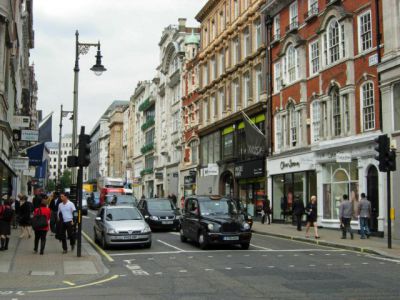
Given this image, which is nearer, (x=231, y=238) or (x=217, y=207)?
(x=231, y=238)

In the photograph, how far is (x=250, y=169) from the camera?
38.1m

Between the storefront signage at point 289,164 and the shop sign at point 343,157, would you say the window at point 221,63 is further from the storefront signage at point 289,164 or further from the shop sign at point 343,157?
the shop sign at point 343,157

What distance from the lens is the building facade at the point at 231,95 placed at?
1485 inches

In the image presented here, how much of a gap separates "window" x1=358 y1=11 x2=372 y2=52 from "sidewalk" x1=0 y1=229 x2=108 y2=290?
596 inches

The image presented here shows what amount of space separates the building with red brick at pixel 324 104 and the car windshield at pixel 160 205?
7.36 meters

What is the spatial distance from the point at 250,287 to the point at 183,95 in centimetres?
4727

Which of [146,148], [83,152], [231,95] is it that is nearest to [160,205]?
[83,152]

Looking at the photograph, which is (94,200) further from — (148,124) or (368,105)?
(368,105)

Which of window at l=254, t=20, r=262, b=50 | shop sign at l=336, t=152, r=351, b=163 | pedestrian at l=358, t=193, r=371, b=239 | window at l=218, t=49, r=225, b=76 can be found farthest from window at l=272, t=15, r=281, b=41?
pedestrian at l=358, t=193, r=371, b=239

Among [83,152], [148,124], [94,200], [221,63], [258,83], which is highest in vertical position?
[221,63]

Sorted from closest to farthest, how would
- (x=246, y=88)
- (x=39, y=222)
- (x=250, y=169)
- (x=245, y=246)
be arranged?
(x=39, y=222)
(x=245, y=246)
(x=250, y=169)
(x=246, y=88)

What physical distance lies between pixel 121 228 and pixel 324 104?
571 inches

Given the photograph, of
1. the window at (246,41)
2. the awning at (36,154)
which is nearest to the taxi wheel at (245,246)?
the awning at (36,154)

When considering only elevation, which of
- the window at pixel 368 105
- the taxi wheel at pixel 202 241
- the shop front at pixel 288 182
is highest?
the window at pixel 368 105
